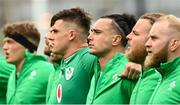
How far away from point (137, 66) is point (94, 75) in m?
0.55

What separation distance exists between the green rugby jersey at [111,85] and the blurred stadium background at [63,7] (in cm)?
394

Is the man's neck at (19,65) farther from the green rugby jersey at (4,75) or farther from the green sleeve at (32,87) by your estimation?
the green rugby jersey at (4,75)

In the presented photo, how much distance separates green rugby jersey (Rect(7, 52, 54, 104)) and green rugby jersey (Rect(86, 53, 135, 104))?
1315mm

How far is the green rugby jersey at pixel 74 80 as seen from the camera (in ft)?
24.5

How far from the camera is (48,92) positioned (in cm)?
805

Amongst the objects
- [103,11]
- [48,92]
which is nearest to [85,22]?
[48,92]

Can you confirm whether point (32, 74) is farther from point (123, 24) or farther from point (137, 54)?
point (137, 54)

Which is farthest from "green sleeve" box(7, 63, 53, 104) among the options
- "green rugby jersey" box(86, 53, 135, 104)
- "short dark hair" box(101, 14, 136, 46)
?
"short dark hair" box(101, 14, 136, 46)

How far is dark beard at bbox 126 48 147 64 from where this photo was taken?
6617mm

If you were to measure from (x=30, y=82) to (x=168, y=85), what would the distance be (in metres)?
2.56

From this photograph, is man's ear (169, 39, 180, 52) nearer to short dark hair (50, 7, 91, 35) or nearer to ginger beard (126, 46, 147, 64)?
ginger beard (126, 46, 147, 64)

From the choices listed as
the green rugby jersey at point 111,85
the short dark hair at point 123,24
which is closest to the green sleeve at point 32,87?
the green rugby jersey at point 111,85

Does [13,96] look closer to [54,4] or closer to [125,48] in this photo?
[125,48]

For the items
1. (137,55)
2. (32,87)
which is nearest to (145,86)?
(137,55)
